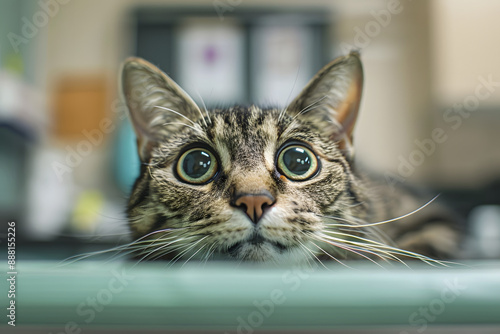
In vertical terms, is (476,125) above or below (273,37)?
below

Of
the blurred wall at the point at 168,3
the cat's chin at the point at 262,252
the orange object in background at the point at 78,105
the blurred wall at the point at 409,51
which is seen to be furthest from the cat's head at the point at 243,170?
the orange object in background at the point at 78,105

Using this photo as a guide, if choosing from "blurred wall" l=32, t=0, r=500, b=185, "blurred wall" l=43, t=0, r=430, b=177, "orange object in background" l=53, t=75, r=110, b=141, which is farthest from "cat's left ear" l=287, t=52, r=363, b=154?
"orange object in background" l=53, t=75, r=110, b=141

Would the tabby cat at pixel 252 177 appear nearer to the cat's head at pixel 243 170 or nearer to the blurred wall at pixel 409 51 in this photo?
the cat's head at pixel 243 170

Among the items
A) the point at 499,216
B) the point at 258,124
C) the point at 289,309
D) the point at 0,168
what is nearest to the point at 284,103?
the point at 258,124

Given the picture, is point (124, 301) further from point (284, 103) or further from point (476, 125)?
point (476, 125)

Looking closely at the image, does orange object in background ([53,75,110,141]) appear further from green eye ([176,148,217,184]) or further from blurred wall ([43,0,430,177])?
green eye ([176,148,217,184])

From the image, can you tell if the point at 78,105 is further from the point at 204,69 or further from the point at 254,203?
the point at 254,203

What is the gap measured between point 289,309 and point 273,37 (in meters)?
2.00

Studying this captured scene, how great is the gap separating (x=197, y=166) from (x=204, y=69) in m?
1.79

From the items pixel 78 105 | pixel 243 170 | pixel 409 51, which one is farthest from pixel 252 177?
pixel 78 105

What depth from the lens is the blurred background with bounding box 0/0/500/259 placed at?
64.9 inches

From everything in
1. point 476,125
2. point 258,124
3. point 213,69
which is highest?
point 213,69

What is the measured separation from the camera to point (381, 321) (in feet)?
0.94

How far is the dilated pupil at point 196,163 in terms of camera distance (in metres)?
0.33
